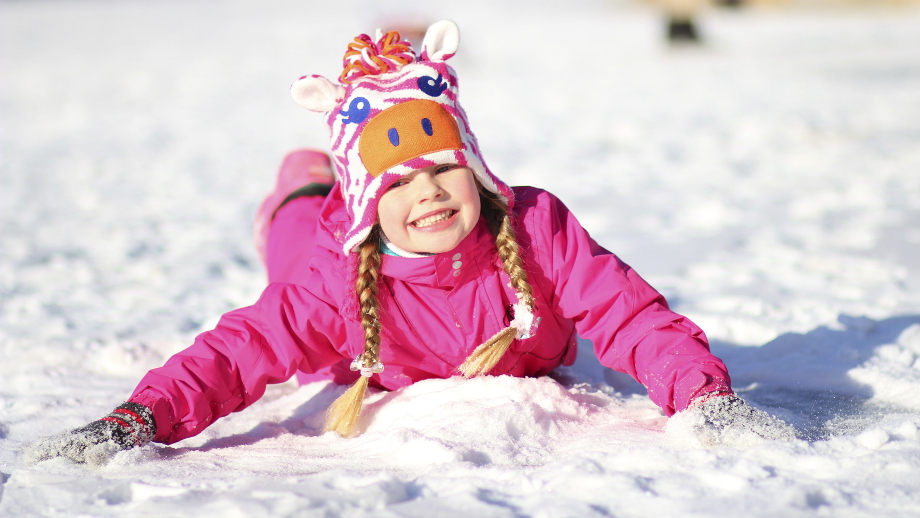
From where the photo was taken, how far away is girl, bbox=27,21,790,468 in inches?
72.9

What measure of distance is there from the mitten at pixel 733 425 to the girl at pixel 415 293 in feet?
0.08

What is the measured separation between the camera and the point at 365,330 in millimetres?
1948

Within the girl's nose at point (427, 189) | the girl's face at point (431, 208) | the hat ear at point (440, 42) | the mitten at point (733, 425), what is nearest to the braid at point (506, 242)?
the girl's face at point (431, 208)

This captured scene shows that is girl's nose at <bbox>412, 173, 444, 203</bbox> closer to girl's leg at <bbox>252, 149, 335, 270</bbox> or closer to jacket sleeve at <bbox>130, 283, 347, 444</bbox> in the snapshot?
jacket sleeve at <bbox>130, 283, 347, 444</bbox>

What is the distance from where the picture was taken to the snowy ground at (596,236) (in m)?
1.55

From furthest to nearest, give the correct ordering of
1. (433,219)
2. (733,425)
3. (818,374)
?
(818,374), (433,219), (733,425)

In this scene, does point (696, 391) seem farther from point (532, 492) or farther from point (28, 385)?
point (28, 385)

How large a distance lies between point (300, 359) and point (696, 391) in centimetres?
92

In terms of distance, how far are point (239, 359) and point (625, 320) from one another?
91cm

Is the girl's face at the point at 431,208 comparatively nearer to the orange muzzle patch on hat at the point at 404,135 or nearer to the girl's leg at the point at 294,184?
the orange muzzle patch on hat at the point at 404,135

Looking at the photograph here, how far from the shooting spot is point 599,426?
194 cm

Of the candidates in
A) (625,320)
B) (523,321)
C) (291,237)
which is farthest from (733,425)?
(291,237)

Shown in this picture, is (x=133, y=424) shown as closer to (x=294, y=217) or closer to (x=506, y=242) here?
(x=506, y=242)

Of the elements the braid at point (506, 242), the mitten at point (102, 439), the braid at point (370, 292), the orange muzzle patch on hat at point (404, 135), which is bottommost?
the mitten at point (102, 439)
